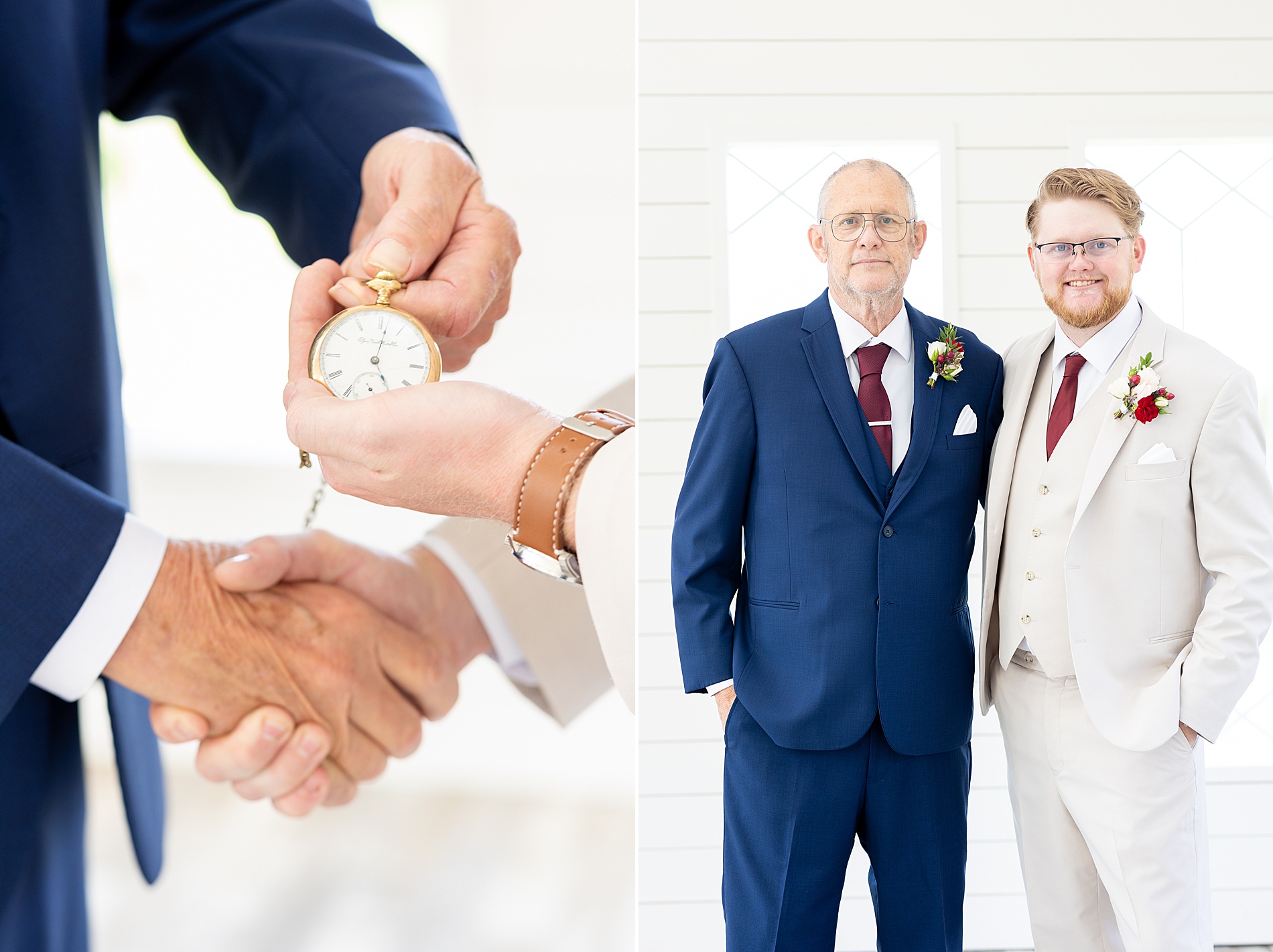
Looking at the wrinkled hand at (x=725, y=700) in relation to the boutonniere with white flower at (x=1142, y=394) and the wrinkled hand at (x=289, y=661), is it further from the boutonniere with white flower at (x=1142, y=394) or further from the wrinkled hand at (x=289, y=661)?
the boutonniere with white flower at (x=1142, y=394)

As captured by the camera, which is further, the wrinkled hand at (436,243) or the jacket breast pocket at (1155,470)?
the jacket breast pocket at (1155,470)

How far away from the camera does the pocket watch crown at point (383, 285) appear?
106cm

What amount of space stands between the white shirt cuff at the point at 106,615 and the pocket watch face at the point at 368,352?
330mm

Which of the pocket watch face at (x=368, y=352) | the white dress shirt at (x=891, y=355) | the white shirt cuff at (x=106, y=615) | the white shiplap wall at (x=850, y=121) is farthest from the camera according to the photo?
the white shiplap wall at (x=850, y=121)

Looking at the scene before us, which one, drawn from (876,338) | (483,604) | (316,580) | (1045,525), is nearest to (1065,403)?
(1045,525)

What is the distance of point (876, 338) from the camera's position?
58.1 inches

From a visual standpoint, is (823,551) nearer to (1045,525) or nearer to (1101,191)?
(1045,525)

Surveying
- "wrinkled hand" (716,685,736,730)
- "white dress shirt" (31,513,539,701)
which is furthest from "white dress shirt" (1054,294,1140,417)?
"white dress shirt" (31,513,539,701)

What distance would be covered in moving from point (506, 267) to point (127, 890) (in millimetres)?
1530

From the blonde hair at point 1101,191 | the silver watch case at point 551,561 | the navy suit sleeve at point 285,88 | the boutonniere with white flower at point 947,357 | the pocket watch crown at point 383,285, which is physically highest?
the navy suit sleeve at point 285,88

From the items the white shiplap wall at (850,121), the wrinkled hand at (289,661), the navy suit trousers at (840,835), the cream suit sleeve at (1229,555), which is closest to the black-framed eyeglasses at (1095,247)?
the cream suit sleeve at (1229,555)

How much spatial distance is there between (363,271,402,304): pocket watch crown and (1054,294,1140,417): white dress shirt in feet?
2.57

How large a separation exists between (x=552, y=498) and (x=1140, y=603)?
0.90 meters

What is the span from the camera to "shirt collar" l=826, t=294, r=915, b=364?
1476 mm
